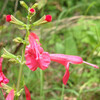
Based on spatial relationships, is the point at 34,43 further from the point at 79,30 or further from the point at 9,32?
the point at 79,30

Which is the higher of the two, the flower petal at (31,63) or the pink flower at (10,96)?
the flower petal at (31,63)

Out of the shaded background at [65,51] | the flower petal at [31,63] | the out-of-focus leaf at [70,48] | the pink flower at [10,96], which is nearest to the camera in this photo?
the flower petal at [31,63]

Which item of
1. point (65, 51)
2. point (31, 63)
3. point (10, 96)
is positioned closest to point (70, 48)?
point (65, 51)

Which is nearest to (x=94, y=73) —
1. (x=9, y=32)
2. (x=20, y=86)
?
(x=9, y=32)

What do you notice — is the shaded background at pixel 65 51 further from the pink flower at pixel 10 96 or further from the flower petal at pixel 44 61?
the flower petal at pixel 44 61

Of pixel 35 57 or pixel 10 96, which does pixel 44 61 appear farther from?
pixel 10 96

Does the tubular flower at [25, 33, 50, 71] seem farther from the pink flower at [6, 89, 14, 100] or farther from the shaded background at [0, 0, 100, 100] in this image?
the shaded background at [0, 0, 100, 100]

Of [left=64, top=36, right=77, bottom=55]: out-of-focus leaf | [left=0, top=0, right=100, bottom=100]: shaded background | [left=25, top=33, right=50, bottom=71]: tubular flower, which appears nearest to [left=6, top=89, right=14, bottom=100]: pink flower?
[left=25, top=33, right=50, bottom=71]: tubular flower

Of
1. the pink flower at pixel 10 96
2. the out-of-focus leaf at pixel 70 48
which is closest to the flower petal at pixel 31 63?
the pink flower at pixel 10 96

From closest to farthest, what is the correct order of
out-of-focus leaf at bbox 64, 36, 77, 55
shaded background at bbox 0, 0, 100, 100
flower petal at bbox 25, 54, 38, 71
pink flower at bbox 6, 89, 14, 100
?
1. flower petal at bbox 25, 54, 38, 71
2. pink flower at bbox 6, 89, 14, 100
3. shaded background at bbox 0, 0, 100, 100
4. out-of-focus leaf at bbox 64, 36, 77, 55

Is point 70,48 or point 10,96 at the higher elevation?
point 70,48
